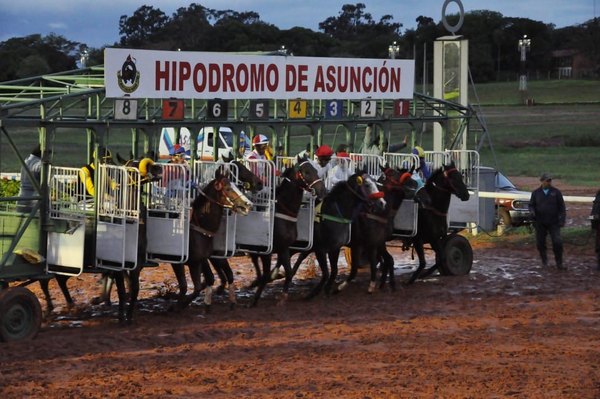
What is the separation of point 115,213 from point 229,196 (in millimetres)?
1376

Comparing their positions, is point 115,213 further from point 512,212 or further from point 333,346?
point 512,212

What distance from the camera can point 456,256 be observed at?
17703mm

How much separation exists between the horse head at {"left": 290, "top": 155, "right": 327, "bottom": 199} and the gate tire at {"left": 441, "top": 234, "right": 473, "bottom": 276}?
3.32 meters

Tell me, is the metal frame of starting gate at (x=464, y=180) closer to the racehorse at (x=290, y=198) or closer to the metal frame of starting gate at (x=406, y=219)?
the metal frame of starting gate at (x=406, y=219)

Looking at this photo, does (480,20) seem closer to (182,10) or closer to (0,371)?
(182,10)

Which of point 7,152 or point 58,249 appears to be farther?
point 7,152

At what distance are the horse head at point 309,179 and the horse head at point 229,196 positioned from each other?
1.06 m

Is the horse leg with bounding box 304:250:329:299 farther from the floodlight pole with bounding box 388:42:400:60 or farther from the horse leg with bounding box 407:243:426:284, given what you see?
the floodlight pole with bounding box 388:42:400:60

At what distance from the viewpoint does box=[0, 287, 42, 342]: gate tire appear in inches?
481

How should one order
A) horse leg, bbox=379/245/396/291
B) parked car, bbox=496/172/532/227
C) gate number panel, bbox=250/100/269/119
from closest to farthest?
gate number panel, bbox=250/100/269/119
horse leg, bbox=379/245/396/291
parked car, bbox=496/172/532/227

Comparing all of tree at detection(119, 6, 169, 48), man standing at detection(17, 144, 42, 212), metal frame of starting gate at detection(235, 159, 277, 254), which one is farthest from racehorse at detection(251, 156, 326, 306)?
tree at detection(119, 6, 169, 48)

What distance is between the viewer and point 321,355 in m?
11.7

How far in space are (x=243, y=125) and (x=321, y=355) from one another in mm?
4804

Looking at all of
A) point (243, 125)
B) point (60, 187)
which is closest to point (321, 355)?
point (60, 187)
